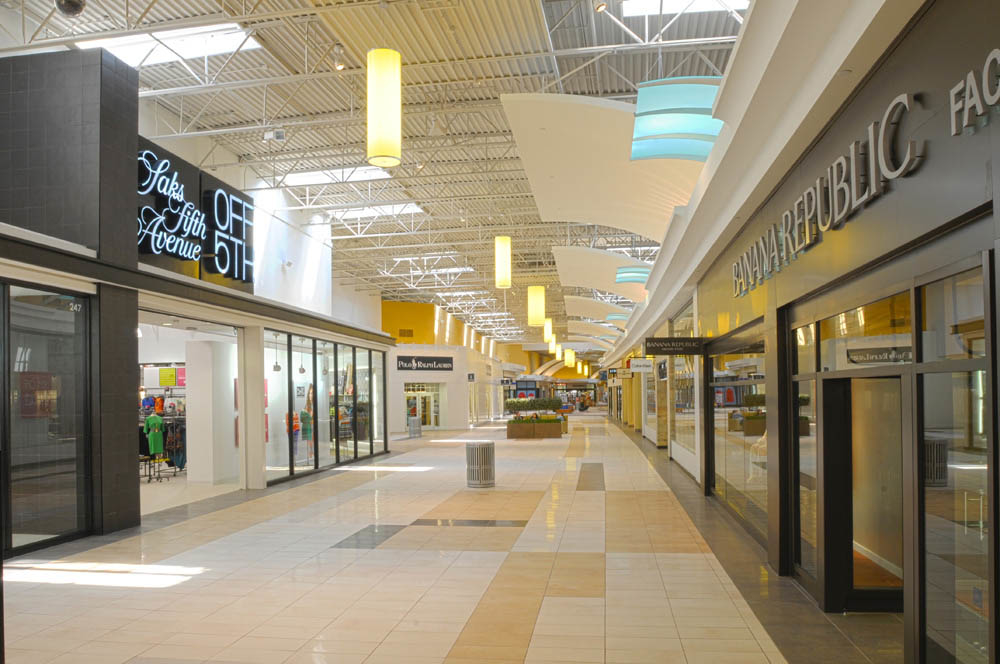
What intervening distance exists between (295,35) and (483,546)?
9.38 meters

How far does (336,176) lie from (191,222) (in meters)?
9.08

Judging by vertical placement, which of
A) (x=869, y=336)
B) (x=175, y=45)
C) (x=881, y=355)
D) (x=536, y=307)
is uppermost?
(x=175, y=45)

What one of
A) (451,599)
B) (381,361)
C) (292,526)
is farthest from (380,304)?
(451,599)

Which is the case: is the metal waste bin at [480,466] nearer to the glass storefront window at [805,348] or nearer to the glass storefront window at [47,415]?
the glass storefront window at [47,415]

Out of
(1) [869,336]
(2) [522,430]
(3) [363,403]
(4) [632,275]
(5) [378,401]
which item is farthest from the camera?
(2) [522,430]

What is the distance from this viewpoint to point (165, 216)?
11.3 meters

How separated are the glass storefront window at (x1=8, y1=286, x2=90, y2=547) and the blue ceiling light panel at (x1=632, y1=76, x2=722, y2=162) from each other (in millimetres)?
6736

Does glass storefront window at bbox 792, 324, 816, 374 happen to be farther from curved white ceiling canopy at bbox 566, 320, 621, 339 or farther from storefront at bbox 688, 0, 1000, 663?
curved white ceiling canopy at bbox 566, 320, 621, 339

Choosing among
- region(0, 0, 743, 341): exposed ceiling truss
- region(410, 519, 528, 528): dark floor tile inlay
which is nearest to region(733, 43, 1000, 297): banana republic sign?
region(410, 519, 528, 528): dark floor tile inlay

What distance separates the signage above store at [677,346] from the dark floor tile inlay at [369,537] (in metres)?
4.84

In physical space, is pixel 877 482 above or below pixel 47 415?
below

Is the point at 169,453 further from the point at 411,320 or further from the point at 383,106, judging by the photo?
the point at 411,320

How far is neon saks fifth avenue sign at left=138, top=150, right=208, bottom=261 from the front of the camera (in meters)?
10.8

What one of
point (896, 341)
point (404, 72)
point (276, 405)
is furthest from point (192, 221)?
point (896, 341)
